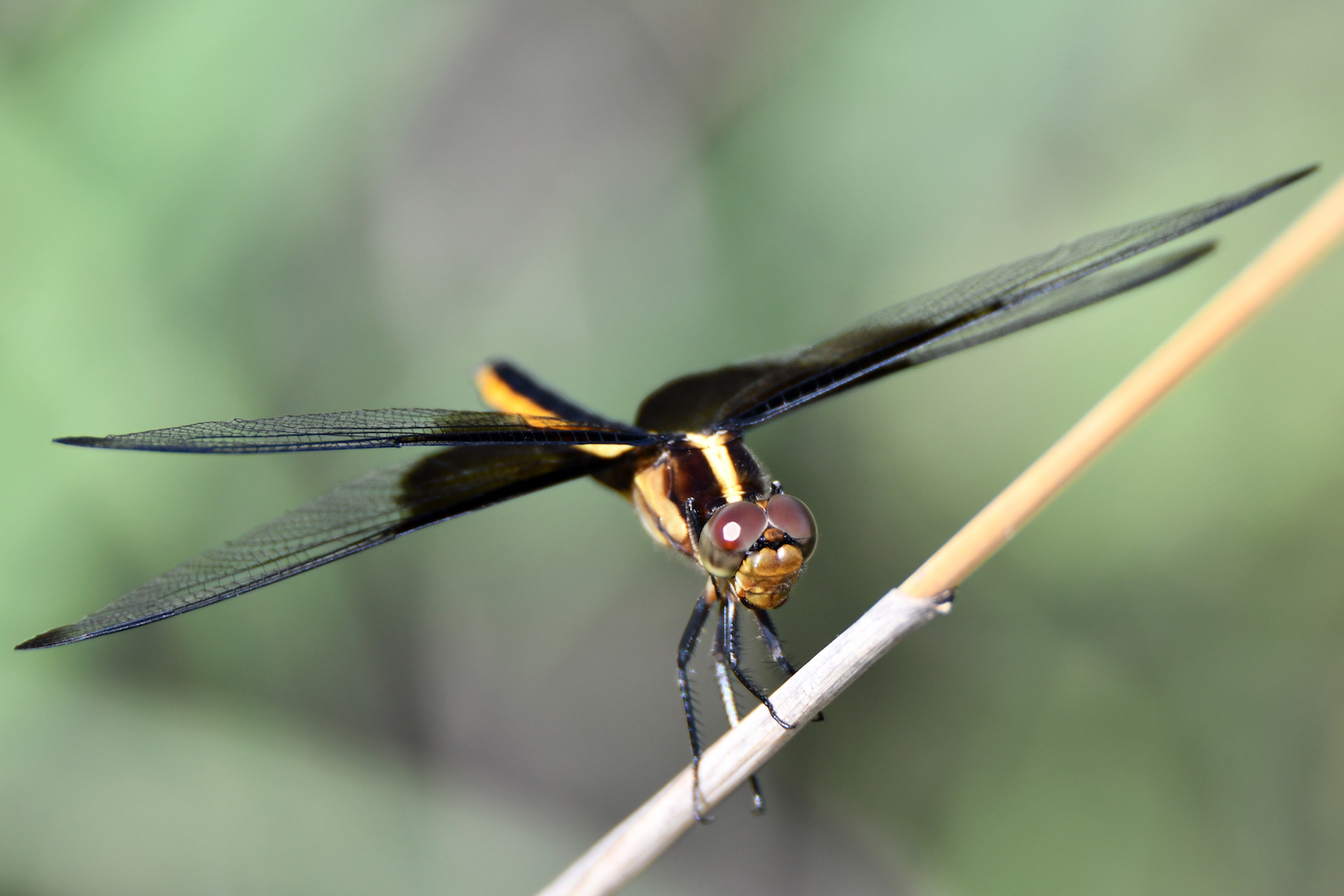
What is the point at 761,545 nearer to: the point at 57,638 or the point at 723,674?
the point at 723,674

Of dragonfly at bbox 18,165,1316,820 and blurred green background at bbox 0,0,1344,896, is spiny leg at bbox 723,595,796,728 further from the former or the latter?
blurred green background at bbox 0,0,1344,896

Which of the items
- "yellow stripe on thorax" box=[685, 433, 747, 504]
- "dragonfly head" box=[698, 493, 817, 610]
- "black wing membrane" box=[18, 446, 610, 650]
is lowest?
"dragonfly head" box=[698, 493, 817, 610]

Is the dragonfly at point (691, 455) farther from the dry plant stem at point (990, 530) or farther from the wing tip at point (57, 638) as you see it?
the dry plant stem at point (990, 530)

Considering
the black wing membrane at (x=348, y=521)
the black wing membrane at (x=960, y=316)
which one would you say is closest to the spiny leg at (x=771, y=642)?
Answer: the black wing membrane at (x=960, y=316)

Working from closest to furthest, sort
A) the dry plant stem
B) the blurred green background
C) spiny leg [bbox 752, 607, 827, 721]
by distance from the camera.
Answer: the dry plant stem → spiny leg [bbox 752, 607, 827, 721] → the blurred green background

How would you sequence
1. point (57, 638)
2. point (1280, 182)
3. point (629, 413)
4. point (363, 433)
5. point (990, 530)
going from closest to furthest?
point (990, 530) → point (1280, 182) → point (57, 638) → point (363, 433) → point (629, 413)

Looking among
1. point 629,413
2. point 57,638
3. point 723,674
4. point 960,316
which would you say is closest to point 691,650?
point 723,674

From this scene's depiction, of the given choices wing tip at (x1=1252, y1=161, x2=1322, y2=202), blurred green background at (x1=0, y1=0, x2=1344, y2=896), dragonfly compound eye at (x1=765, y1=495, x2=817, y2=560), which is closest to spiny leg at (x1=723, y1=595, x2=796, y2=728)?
dragonfly compound eye at (x1=765, y1=495, x2=817, y2=560)

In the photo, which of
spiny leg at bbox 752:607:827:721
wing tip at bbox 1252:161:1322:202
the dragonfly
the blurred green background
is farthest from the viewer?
the blurred green background
